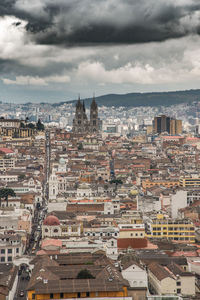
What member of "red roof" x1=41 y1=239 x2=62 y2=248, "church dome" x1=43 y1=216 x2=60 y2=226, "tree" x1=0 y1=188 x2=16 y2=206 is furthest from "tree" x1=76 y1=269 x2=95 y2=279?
"tree" x1=0 y1=188 x2=16 y2=206

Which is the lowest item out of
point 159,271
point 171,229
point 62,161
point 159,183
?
point 159,271

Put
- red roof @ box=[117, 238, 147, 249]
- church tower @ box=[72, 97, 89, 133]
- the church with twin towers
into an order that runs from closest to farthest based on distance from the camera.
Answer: red roof @ box=[117, 238, 147, 249] → church tower @ box=[72, 97, 89, 133] → the church with twin towers

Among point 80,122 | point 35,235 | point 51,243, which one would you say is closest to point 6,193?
point 35,235

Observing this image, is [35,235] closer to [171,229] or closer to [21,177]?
[171,229]

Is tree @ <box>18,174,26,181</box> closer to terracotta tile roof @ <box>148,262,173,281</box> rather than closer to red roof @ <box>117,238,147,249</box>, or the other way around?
red roof @ <box>117,238,147,249</box>

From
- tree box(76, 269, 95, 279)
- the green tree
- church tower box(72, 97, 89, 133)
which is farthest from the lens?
church tower box(72, 97, 89, 133)

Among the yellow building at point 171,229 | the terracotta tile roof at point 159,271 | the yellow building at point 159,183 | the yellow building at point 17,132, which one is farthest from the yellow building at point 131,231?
the yellow building at point 17,132

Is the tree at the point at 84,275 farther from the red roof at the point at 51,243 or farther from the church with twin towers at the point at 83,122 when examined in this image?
the church with twin towers at the point at 83,122

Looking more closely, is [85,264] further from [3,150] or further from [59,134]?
[59,134]

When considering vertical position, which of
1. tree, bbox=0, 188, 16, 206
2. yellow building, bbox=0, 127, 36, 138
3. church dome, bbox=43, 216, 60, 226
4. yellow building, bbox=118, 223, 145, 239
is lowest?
yellow building, bbox=118, 223, 145, 239
